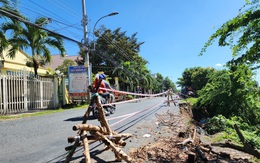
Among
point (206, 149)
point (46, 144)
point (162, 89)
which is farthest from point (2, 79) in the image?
point (162, 89)

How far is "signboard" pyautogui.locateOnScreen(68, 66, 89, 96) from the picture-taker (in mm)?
16031

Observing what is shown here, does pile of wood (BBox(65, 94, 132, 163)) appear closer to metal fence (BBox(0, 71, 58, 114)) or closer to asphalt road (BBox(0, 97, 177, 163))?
asphalt road (BBox(0, 97, 177, 163))

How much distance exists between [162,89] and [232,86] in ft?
212

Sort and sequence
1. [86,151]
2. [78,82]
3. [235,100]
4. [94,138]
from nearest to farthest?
[86,151], [94,138], [235,100], [78,82]

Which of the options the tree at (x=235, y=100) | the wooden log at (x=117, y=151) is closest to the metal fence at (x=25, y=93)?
the wooden log at (x=117, y=151)

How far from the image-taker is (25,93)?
38.5ft

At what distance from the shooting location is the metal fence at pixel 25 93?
34.6ft

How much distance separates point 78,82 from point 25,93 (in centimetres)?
490

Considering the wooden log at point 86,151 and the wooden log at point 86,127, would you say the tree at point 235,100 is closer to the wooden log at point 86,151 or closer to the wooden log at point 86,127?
the wooden log at point 86,127

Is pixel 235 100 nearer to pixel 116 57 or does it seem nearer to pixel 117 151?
pixel 117 151

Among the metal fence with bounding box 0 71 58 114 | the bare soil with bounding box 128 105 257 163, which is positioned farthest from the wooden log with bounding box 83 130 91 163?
the metal fence with bounding box 0 71 58 114

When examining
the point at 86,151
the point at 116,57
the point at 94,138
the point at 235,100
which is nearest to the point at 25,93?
the point at 94,138

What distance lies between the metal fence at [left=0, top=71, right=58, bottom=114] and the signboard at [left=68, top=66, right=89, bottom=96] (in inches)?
76.4

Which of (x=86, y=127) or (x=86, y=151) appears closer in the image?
(x=86, y=151)
